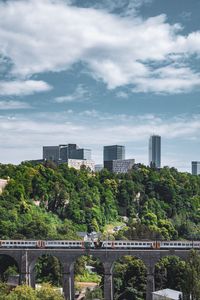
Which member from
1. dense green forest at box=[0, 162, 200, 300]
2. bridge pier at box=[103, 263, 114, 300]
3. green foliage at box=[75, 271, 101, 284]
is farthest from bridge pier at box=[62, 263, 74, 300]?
green foliage at box=[75, 271, 101, 284]

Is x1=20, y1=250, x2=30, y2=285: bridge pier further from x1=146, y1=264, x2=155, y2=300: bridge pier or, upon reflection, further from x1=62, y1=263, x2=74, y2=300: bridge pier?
x1=146, y1=264, x2=155, y2=300: bridge pier

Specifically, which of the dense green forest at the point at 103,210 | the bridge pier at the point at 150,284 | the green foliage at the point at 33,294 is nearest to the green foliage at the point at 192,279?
the bridge pier at the point at 150,284

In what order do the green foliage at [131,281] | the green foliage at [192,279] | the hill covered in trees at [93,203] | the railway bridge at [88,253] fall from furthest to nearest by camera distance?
the hill covered in trees at [93,203] → the green foliage at [131,281] → the railway bridge at [88,253] → the green foliage at [192,279]

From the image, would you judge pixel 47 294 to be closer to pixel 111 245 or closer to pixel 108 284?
pixel 108 284

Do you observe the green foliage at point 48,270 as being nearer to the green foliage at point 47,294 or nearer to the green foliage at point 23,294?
the green foliage at point 47,294

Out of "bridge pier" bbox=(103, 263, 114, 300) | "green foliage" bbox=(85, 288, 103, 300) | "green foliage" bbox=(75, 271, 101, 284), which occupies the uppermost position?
"bridge pier" bbox=(103, 263, 114, 300)

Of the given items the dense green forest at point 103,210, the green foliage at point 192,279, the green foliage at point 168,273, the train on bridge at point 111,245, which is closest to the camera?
the green foliage at point 192,279
